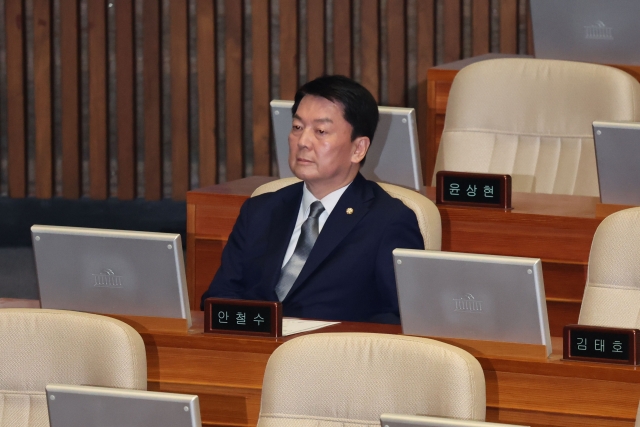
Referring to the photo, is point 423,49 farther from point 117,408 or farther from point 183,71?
point 117,408

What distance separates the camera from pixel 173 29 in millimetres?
5773

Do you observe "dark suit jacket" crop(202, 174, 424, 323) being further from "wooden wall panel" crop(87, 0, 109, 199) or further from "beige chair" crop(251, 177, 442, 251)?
"wooden wall panel" crop(87, 0, 109, 199)

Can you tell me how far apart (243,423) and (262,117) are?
11.1 ft

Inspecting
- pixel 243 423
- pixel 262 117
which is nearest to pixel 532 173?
pixel 243 423

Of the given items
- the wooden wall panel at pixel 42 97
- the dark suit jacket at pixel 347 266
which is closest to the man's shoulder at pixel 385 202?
the dark suit jacket at pixel 347 266

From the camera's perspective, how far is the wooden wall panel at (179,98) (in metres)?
5.77

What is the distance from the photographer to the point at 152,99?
5.84m

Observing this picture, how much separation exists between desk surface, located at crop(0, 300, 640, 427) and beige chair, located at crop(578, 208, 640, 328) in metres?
0.17

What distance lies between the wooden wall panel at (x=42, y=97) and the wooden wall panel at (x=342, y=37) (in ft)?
4.50

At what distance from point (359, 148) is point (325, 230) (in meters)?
0.24

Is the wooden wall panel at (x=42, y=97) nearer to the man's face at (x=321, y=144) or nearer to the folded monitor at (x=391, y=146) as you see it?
the folded monitor at (x=391, y=146)

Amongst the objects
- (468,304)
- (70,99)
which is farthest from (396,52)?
(468,304)

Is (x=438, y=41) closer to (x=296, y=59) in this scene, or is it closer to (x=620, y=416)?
(x=296, y=59)

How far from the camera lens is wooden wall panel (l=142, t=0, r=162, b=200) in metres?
5.80
